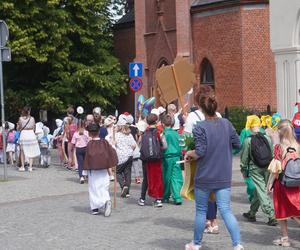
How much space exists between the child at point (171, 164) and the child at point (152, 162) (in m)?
0.15

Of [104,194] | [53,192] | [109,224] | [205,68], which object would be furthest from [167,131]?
[205,68]

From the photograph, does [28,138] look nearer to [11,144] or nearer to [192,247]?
[11,144]

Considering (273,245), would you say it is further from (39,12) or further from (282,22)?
(39,12)

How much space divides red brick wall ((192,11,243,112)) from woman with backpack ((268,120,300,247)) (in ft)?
71.6

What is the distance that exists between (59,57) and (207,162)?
2883 centimetres

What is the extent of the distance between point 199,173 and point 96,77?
29274mm

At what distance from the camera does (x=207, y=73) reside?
3319 cm

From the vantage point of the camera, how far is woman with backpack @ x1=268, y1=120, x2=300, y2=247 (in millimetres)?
8539

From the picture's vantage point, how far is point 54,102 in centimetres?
3566

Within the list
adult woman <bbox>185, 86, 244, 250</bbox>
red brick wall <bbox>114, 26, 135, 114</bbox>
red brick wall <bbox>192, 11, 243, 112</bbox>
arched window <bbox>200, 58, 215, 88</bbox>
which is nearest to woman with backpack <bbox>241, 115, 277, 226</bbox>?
adult woman <bbox>185, 86, 244, 250</bbox>

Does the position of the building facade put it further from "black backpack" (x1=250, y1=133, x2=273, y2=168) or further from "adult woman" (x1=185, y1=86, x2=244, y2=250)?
"adult woman" (x1=185, y1=86, x2=244, y2=250)

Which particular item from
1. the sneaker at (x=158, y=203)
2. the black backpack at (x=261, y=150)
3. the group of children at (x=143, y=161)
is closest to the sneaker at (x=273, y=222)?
the black backpack at (x=261, y=150)

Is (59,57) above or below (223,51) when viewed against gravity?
above

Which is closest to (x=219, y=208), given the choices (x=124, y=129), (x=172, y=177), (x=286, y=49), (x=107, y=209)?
(x=107, y=209)
